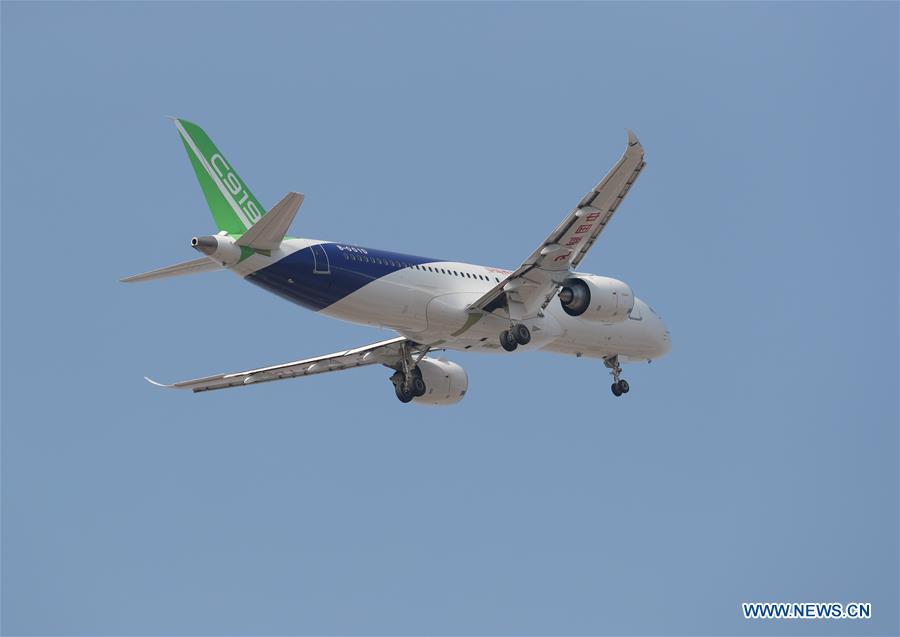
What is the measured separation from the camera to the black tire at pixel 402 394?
140ft

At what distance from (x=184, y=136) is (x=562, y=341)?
1283 cm

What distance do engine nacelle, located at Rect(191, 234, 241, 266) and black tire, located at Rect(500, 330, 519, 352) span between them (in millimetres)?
7793

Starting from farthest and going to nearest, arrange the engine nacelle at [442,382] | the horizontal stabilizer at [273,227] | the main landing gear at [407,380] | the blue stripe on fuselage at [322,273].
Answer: the engine nacelle at [442,382], the main landing gear at [407,380], the blue stripe on fuselage at [322,273], the horizontal stabilizer at [273,227]

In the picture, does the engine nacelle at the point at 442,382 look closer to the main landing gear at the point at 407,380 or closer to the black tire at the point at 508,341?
the main landing gear at the point at 407,380

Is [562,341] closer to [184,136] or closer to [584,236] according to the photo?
[584,236]

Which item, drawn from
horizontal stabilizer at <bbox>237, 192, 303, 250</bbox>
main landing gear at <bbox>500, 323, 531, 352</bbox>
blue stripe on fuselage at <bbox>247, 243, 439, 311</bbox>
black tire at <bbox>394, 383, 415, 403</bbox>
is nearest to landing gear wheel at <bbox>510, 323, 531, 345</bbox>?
main landing gear at <bbox>500, 323, 531, 352</bbox>

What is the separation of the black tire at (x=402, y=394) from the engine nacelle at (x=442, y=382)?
655 mm

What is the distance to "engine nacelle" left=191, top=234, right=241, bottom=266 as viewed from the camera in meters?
34.9

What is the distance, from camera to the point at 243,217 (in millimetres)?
36719

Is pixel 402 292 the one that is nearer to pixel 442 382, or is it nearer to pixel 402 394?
pixel 402 394

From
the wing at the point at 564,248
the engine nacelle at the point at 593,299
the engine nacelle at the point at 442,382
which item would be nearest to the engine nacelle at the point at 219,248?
the wing at the point at 564,248

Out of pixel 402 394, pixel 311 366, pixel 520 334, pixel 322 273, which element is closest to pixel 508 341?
pixel 520 334

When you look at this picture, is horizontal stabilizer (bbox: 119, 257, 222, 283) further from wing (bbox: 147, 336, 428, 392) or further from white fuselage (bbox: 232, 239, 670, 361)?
wing (bbox: 147, 336, 428, 392)

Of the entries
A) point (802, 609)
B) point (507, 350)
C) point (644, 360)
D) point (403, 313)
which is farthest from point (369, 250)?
point (802, 609)
